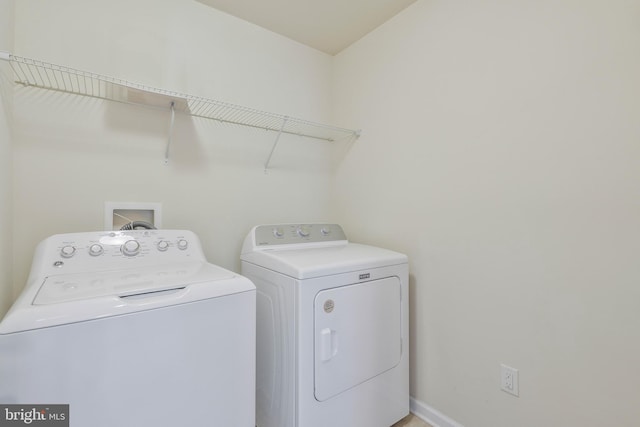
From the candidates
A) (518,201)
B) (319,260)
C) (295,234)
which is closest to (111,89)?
(295,234)

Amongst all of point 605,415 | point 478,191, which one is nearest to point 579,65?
point 478,191

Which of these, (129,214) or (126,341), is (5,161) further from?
(126,341)

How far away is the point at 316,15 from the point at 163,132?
1.20 metres

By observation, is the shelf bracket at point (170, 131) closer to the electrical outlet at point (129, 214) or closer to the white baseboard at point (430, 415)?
the electrical outlet at point (129, 214)

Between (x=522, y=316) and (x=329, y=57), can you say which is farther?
(x=329, y=57)

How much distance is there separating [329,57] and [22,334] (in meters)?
2.42

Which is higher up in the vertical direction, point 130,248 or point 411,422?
point 130,248

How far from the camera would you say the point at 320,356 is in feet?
4.09

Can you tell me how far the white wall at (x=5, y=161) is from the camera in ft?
3.49

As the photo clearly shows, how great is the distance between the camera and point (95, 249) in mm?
1199

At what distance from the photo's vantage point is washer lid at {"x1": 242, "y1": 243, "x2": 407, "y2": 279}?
4.11 ft

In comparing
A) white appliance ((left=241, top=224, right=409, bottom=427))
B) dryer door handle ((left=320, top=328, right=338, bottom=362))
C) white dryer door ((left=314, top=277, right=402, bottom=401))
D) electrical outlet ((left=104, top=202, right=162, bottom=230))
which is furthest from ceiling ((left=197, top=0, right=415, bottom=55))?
dryer door handle ((left=320, top=328, right=338, bottom=362))

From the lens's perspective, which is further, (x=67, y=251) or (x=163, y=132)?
(x=163, y=132)

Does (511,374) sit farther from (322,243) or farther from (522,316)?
(322,243)
